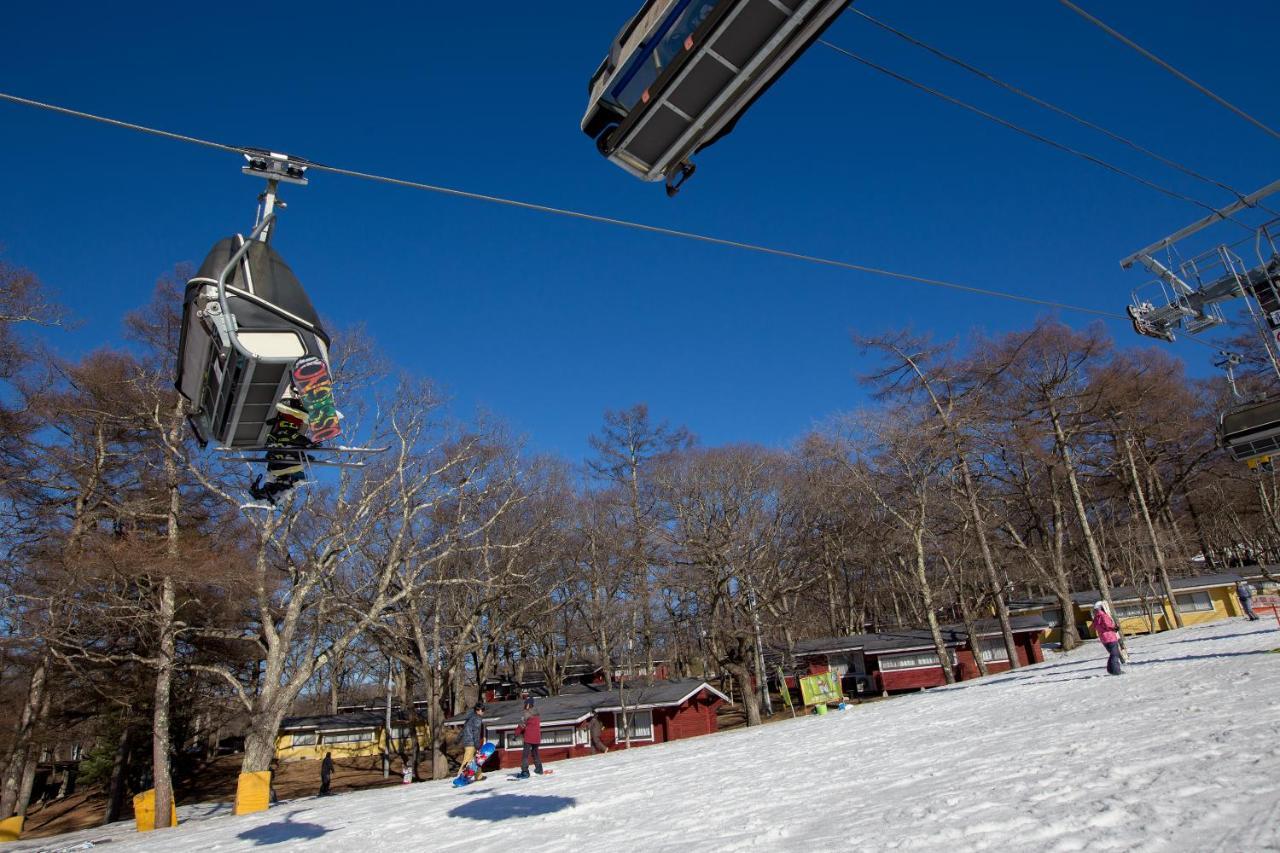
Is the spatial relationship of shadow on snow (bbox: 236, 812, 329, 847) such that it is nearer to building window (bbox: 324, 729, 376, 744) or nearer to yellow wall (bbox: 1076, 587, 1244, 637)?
building window (bbox: 324, 729, 376, 744)

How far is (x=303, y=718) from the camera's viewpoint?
4881cm

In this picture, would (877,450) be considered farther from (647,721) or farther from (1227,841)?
(1227,841)

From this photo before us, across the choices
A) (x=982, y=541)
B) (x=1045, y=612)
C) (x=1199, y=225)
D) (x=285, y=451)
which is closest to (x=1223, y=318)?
(x=1199, y=225)

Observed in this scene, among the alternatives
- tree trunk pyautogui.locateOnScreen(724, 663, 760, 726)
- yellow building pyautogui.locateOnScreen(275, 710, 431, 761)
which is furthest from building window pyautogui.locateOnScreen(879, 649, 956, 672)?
yellow building pyautogui.locateOnScreen(275, 710, 431, 761)

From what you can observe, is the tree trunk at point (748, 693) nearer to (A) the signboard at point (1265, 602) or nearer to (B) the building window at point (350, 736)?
(A) the signboard at point (1265, 602)

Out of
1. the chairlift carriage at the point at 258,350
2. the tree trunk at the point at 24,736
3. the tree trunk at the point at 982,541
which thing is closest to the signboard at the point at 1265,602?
the tree trunk at the point at 982,541

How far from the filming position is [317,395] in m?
5.00

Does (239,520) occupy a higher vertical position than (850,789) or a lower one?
higher

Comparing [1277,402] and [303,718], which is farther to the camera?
[303,718]

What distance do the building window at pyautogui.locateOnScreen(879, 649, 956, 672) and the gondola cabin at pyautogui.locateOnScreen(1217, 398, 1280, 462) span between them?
1333 inches

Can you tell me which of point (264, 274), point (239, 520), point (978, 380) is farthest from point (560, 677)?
point (264, 274)

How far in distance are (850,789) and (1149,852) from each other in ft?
14.3

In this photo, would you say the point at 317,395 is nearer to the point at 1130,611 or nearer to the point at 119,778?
the point at 119,778

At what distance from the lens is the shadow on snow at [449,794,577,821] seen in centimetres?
955
